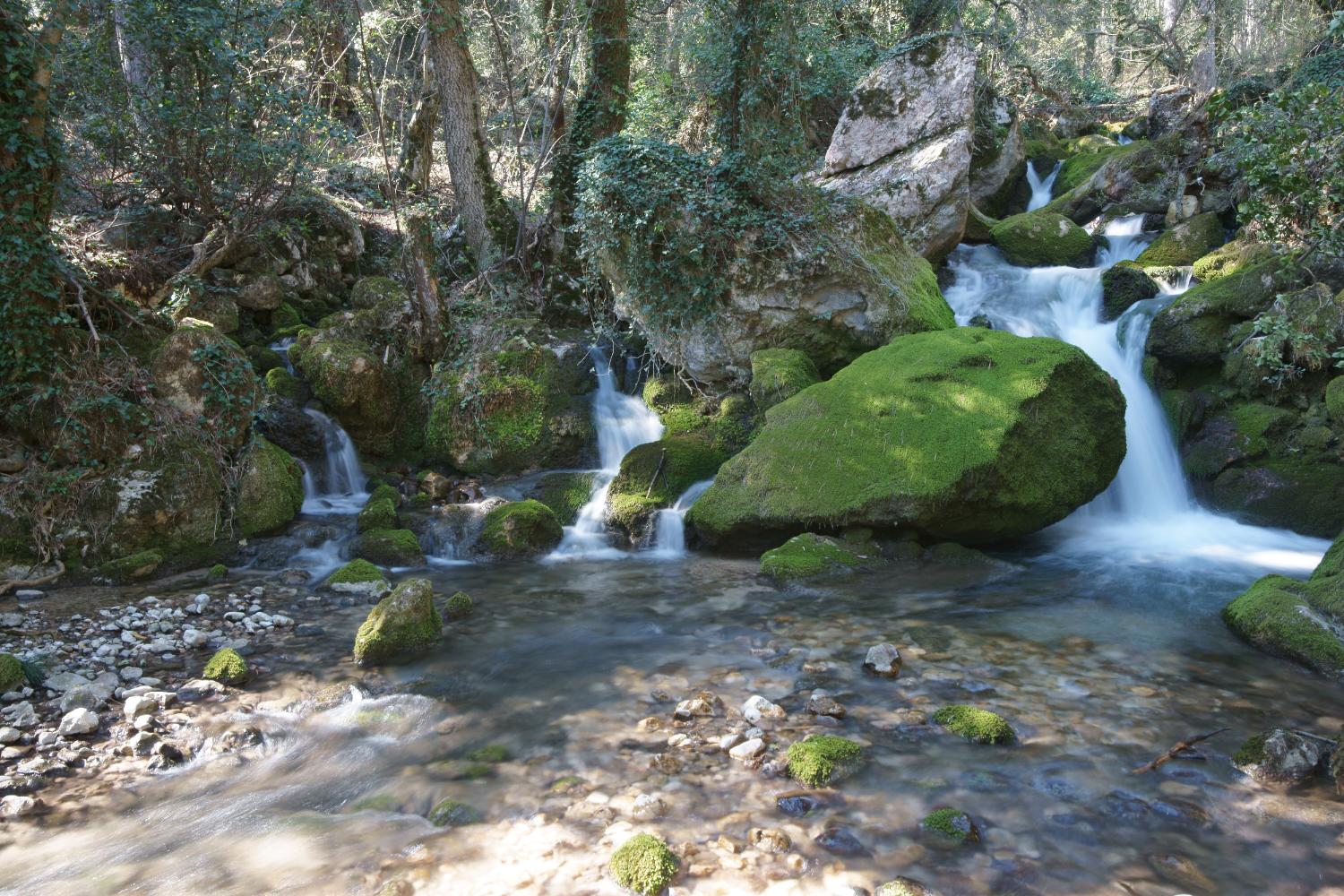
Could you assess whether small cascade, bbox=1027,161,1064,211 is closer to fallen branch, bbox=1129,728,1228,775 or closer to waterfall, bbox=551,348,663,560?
waterfall, bbox=551,348,663,560

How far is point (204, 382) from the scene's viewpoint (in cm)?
900

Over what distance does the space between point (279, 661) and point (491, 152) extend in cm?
1430

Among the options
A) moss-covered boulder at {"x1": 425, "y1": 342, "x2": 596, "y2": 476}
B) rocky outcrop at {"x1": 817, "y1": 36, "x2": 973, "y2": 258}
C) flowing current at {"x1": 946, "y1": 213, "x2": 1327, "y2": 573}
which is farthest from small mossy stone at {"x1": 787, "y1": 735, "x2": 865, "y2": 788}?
rocky outcrop at {"x1": 817, "y1": 36, "x2": 973, "y2": 258}

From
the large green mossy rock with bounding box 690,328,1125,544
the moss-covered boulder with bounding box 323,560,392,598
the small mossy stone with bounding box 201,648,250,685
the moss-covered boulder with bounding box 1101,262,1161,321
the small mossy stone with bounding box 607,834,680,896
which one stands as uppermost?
the moss-covered boulder with bounding box 1101,262,1161,321

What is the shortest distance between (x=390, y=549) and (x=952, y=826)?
680 centimetres

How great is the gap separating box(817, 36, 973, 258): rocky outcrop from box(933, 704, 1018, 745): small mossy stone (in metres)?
9.65

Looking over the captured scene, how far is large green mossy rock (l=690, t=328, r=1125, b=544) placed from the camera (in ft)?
25.0

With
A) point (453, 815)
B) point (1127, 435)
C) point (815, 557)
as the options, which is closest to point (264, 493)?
point (815, 557)

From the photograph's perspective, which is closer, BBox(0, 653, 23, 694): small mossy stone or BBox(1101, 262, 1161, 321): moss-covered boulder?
BBox(0, 653, 23, 694): small mossy stone

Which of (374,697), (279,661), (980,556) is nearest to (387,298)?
(279,661)

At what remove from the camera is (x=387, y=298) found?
12195mm

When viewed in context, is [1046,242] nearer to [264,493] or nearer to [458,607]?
[458,607]

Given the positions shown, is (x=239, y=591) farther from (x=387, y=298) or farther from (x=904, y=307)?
(x=904, y=307)

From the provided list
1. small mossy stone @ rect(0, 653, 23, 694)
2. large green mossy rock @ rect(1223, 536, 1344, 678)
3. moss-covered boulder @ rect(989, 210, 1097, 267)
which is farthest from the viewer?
moss-covered boulder @ rect(989, 210, 1097, 267)
